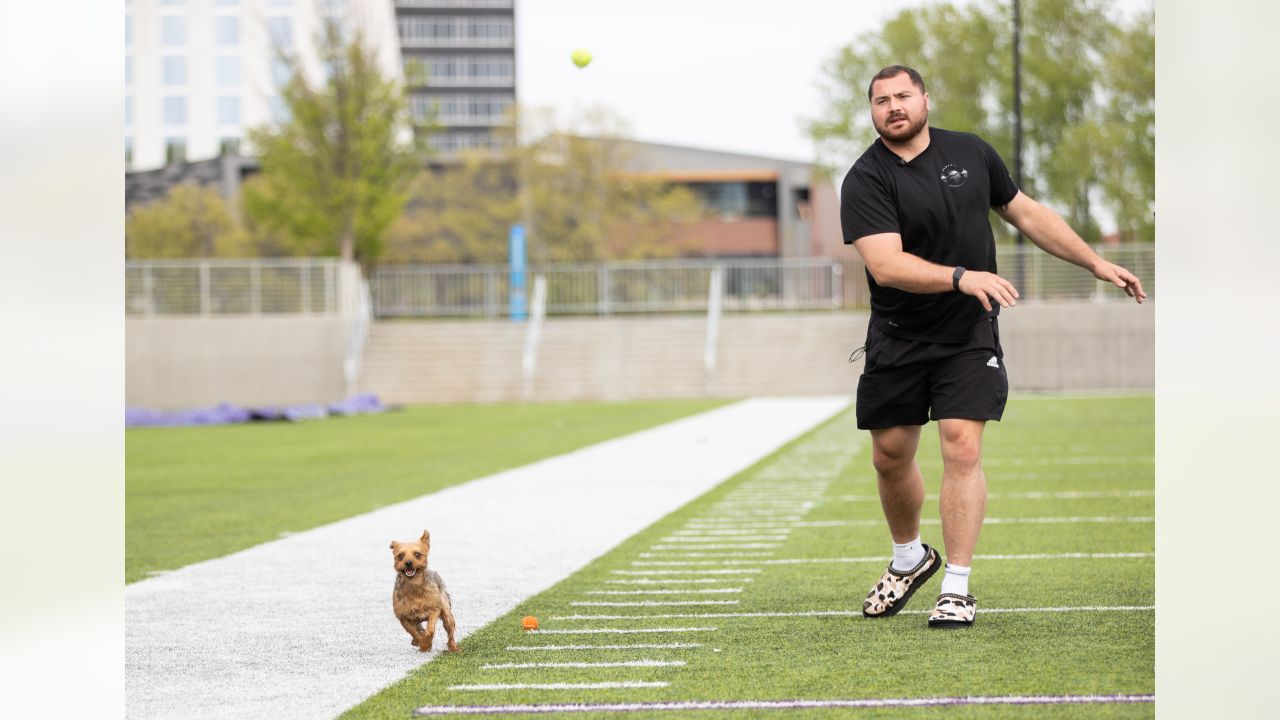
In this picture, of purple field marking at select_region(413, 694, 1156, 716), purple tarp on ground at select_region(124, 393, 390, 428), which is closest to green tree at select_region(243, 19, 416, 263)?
purple tarp on ground at select_region(124, 393, 390, 428)

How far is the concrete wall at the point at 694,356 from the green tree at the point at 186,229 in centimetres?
2681

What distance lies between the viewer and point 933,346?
19.5 feet

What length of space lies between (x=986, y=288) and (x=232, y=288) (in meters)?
28.9

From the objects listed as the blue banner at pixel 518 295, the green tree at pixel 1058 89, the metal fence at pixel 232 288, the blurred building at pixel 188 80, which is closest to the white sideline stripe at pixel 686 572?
the metal fence at pixel 232 288

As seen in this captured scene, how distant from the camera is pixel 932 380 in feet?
19.6

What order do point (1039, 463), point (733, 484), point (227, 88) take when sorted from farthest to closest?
point (227, 88) < point (1039, 463) < point (733, 484)

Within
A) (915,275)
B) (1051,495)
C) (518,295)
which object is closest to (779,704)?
(915,275)

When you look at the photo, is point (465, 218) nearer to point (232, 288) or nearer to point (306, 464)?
point (232, 288)

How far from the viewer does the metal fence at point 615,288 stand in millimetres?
37125

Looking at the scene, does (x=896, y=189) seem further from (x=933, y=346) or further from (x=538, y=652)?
(x=538, y=652)

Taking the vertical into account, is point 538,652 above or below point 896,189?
below
